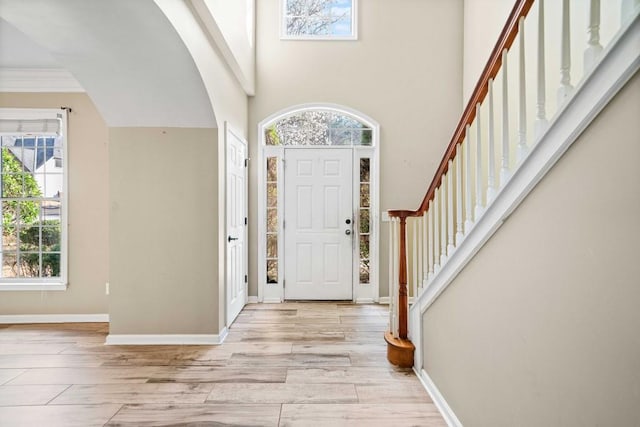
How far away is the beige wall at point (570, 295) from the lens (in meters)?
0.83

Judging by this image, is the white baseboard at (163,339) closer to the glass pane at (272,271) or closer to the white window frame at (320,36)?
the glass pane at (272,271)

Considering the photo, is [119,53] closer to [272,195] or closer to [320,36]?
[272,195]

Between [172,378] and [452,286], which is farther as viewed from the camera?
[172,378]

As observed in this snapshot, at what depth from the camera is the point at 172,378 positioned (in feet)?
7.82

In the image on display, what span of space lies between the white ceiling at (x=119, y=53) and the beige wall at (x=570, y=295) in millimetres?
2181

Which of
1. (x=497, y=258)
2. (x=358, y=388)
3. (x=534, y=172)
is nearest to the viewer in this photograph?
(x=534, y=172)

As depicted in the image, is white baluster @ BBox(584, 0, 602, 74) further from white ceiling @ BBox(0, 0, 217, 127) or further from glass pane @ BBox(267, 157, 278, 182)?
glass pane @ BBox(267, 157, 278, 182)

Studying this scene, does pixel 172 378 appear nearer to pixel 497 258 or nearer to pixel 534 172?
pixel 497 258

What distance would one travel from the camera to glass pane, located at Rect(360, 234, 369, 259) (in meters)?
4.41

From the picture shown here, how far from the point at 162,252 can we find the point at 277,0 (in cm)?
329

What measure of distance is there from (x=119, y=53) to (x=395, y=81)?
10.0ft

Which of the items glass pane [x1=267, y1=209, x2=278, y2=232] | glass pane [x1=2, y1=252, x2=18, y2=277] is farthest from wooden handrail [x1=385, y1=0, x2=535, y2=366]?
glass pane [x1=2, y1=252, x2=18, y2=277]

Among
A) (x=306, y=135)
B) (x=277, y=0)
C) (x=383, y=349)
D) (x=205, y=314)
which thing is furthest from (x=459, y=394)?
(x=277, y=0)

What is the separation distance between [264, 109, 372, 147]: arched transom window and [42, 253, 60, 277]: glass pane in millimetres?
2620
